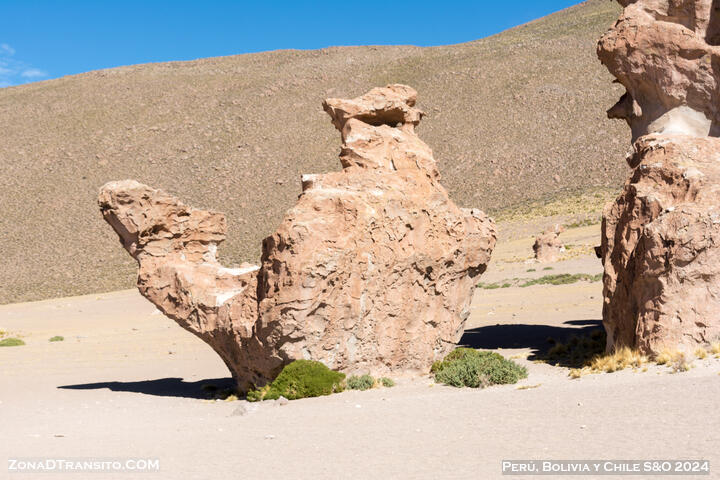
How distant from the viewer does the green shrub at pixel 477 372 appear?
39.0ft

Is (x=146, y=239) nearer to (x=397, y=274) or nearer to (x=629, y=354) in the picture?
(x=397, y=274)

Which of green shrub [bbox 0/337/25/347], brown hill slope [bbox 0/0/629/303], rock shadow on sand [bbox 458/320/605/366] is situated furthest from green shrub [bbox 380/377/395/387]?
brown hill slope [bbox 0/0/629/303]

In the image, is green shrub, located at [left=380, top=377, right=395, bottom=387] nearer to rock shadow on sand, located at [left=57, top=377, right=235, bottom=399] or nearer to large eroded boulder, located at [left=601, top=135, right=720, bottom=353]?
rock shadow on sand, located at [left=57, top=377, right=235, bottom=399]

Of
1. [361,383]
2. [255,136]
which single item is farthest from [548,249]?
[255,136]

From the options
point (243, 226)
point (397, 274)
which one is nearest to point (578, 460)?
point (397, 274)

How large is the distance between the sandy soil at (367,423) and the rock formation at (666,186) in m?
1.13

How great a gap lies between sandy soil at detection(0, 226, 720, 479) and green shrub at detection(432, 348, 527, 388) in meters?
0.31

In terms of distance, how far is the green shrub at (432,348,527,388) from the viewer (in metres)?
11.9

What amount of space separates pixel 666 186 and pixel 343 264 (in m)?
5.77

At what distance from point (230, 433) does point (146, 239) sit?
17.8 feet

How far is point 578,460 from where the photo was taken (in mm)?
7094

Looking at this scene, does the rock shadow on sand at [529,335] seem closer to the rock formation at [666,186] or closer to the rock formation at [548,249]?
the rock formation at [666,186]

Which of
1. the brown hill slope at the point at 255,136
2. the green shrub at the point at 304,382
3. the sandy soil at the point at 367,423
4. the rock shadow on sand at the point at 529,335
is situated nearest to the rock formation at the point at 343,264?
the green shrub at the point at 304,382

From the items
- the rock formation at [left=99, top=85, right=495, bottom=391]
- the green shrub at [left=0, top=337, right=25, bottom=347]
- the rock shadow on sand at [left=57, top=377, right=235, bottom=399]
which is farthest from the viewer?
the green shrub at [left=0, top=337, right=25, bottom=347]
